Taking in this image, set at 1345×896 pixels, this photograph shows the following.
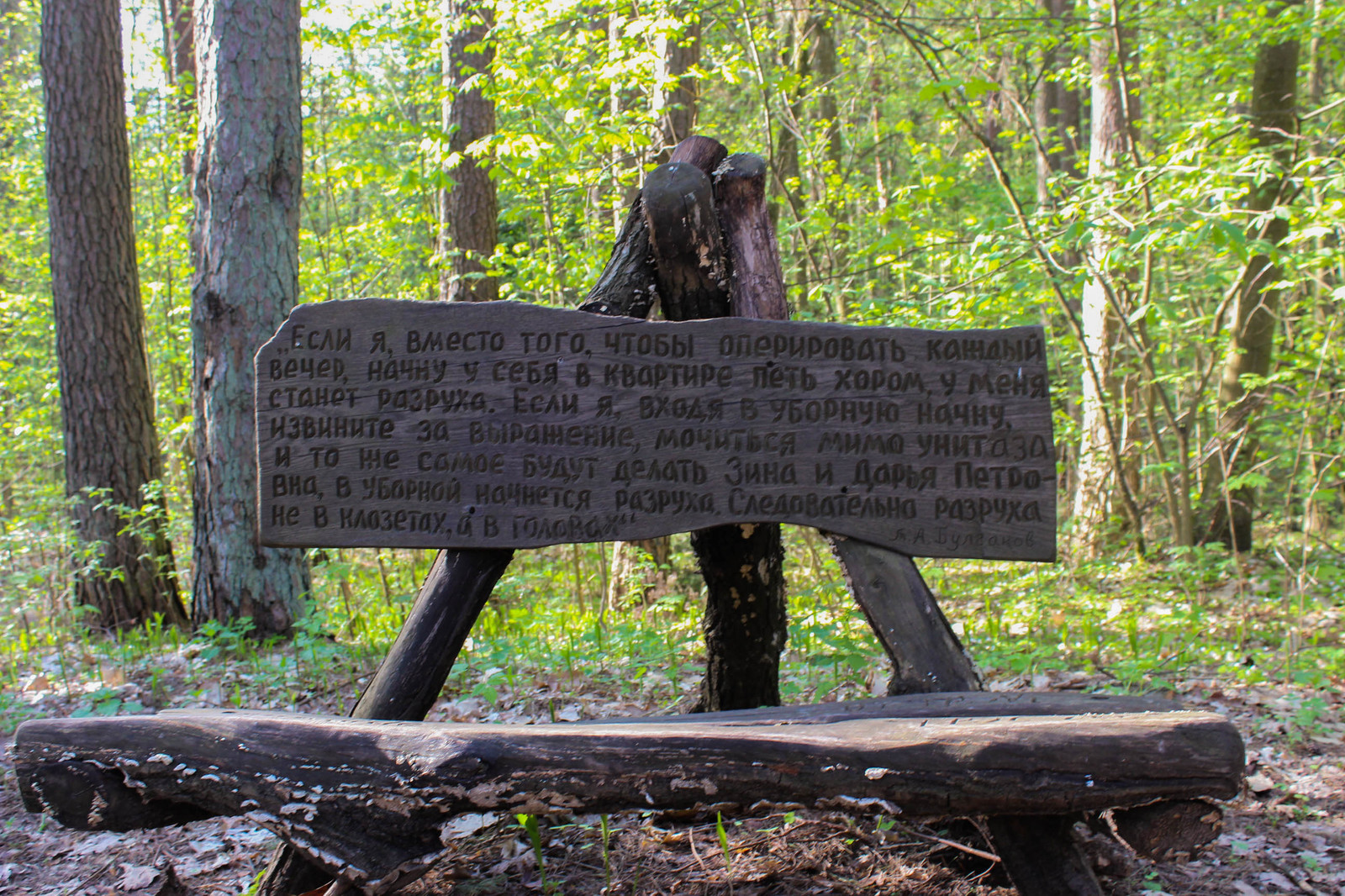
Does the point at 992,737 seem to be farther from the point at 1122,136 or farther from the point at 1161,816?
the point at 1122,136

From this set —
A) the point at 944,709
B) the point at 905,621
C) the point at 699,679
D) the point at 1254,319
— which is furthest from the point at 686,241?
the point at 1254,319

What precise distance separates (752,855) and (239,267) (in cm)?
373

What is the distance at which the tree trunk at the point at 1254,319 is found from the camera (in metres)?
5.56

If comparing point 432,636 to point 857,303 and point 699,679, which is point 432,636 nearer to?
point 699,679

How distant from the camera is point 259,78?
4.40 m

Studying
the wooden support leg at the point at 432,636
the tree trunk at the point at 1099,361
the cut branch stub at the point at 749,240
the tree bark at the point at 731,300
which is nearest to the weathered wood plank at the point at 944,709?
the wooden support leg at the point at 432,636

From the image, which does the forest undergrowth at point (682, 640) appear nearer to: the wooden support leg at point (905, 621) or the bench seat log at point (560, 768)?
the wooden support leg at point (905, 621)

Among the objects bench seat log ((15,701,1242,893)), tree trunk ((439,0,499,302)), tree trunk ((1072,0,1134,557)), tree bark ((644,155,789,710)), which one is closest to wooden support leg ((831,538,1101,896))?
bench seat log ((15,701,1242,893))

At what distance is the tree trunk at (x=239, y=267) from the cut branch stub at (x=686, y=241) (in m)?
2.73

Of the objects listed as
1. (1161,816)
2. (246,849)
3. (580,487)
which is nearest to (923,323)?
(580,487)

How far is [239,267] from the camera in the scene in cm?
437

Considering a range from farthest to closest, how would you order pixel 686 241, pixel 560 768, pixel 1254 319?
pixel 1254 319
pixel 686 241
pixel 560 768

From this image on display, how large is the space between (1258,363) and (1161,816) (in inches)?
209

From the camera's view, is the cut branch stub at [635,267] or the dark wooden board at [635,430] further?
the cut branch stub at [635,267]
